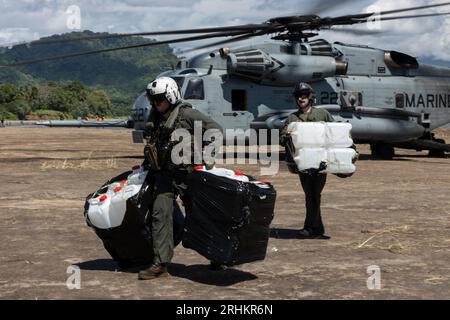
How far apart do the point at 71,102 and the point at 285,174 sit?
114m

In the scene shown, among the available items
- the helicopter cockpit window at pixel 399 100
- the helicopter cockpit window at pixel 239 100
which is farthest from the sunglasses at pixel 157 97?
the helicopter cockpit window at pixel 399 100

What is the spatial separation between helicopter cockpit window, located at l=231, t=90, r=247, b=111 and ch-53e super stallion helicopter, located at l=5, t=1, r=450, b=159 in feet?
0.10

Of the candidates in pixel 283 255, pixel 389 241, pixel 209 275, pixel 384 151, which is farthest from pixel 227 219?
pixel 384 151

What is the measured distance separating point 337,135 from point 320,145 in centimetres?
26

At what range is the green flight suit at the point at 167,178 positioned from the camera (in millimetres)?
6184

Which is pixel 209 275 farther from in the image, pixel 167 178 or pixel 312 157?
pixel 312 157

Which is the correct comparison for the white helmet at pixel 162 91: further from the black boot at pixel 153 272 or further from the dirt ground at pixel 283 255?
the dirt ground at pixel 283 255

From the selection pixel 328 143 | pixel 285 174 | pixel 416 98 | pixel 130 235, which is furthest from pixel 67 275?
pixel 416 98

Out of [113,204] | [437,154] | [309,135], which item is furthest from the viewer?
[437,154]

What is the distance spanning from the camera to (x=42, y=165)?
1895cm

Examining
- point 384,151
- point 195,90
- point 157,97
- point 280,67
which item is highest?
point 280,67

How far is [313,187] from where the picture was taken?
849 cm

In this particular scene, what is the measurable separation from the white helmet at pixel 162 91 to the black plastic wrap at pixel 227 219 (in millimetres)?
792

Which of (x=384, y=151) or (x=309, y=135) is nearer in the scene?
(x=309, y=135)
